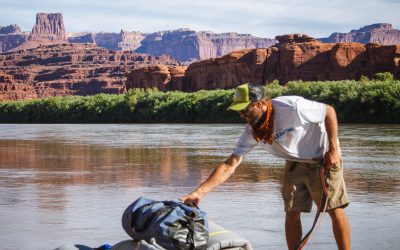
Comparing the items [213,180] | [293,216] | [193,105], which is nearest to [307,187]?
[293,216]

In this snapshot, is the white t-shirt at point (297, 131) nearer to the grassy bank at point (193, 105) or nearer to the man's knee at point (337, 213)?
the man's knee at point (337, 213)

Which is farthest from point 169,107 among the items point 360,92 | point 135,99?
point 360,92

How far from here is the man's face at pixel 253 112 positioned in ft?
18.2

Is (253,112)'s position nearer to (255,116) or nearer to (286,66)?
(255,116)

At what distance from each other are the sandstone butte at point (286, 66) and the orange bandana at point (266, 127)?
112189 mm

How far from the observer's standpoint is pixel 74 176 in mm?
15234

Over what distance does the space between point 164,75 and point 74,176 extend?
14484 centimetres

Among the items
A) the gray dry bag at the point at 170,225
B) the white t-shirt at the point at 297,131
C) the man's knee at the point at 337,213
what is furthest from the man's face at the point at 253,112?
the man's knee at the point at 337,213

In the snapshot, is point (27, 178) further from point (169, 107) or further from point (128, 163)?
point (169, 107)

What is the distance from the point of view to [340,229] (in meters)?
5.85

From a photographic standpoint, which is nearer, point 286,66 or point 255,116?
point 255,116

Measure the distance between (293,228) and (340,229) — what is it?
51 centimetres

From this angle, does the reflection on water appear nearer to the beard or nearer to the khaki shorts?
the khaki shorts

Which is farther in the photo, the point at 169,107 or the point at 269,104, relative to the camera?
the point at 169,107
